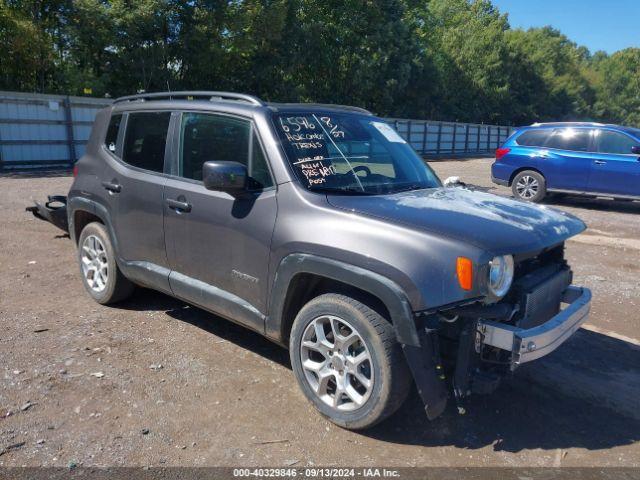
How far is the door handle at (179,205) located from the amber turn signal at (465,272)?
2.06 meters

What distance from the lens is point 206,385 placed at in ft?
12.4

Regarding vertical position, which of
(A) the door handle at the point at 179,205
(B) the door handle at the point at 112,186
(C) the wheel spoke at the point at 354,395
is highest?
(B) the door handle at the point at 112,186

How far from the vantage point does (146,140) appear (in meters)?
4.59

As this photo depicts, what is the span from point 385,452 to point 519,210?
1.78m

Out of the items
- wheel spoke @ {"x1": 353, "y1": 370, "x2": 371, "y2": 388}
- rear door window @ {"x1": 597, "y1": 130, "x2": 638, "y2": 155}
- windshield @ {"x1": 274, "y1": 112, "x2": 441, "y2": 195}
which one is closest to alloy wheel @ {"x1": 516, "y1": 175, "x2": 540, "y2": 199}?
rear door window @ {"x1": 597, "y1": 130, "x2": 638, "y2": 155}

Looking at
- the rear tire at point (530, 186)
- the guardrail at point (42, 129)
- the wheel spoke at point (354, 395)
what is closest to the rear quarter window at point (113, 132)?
the wheel spoke at point (354, 395)

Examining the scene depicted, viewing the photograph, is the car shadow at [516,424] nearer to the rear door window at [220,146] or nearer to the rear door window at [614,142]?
the rear door window at [220,146]

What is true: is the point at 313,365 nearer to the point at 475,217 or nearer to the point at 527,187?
the point at 475,217

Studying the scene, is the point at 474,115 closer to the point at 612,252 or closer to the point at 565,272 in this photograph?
the point at 612,252

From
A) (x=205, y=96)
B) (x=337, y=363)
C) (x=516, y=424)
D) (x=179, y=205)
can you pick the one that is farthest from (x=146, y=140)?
(x=516, y=424)

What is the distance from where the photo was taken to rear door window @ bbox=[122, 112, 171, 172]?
14.5 ft

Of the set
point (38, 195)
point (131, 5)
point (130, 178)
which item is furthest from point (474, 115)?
point (130, 178)

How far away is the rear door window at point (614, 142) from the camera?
434 inches

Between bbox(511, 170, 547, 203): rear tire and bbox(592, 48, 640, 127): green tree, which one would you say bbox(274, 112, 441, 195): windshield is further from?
bbox(592, 48, 640, 127): green tree
